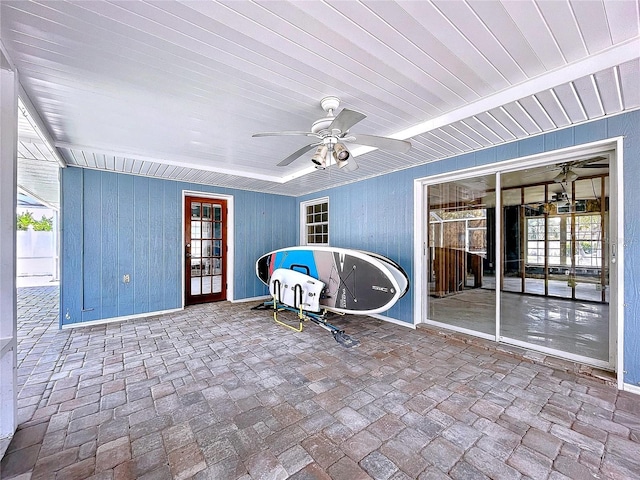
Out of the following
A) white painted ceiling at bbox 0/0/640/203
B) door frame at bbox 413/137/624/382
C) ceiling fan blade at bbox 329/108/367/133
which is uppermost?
white painted ceiling at bbox 0/0/640/203

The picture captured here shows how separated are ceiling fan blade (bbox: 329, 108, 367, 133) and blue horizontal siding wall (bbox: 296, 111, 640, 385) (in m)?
1.74

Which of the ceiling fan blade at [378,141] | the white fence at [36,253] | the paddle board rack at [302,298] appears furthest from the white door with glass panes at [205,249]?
the white fence at [36,253]

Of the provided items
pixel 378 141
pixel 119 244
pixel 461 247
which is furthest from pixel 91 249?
pixel 461 247

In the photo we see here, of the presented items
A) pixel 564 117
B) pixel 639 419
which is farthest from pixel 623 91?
pixel 639 419

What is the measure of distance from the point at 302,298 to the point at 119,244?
10.7ft

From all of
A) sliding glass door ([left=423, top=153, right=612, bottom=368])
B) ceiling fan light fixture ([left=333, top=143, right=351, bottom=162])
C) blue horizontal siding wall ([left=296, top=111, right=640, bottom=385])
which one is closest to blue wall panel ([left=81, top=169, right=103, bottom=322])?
blue horizontal siding wall ([left=296, top=111, right=640, bottom=385])

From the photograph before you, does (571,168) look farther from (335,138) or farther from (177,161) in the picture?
(177,161)

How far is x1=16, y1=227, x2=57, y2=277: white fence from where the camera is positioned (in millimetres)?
9164

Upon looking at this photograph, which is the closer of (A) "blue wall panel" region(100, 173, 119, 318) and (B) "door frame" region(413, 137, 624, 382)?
(B) "door frame" region(413, 137, 624, 382)

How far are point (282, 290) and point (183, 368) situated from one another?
77.8 inches

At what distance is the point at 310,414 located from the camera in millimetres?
2035

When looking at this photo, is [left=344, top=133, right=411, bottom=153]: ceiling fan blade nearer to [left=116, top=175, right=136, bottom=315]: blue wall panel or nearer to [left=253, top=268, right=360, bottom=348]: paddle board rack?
[left=253, top=268, right=360, bottom=348]: paddle board rack

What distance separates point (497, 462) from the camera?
5.24ft

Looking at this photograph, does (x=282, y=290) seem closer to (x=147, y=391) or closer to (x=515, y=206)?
(x=147, y=391)
